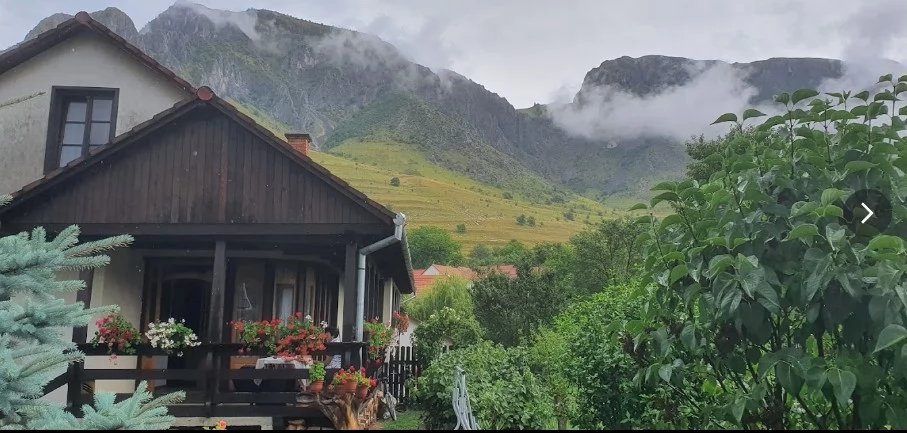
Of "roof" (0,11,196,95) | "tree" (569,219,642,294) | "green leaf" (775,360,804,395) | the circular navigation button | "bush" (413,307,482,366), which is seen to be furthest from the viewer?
"tree" (569,219,642,294)

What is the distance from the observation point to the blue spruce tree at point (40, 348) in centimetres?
422

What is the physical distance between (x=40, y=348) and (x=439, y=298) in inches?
1396

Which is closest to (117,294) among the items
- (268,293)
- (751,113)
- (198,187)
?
(268,293)

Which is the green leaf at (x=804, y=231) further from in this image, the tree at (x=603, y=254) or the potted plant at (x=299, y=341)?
the tree at (x=603, y=254)

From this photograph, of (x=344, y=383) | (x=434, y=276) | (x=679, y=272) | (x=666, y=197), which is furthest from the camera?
(x=434, y=276)

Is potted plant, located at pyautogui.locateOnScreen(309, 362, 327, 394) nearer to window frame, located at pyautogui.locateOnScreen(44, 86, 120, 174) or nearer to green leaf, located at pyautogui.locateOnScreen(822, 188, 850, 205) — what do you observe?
window frame, located at pyautogui.locateOnScreen(44, 86, 120, 174)

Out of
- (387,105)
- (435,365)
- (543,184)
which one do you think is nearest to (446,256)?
(543,184)

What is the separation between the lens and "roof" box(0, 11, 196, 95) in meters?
12.5

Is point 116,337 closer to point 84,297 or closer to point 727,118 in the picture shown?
point 84,297

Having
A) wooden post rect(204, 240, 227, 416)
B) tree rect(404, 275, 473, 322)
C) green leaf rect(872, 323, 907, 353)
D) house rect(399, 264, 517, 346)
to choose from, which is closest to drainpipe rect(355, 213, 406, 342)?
wooden post rect(204, 240, 227, 416)

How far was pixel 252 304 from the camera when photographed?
13.0 m

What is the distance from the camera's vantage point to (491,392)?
702 cm

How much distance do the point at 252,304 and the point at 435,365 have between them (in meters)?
4.92

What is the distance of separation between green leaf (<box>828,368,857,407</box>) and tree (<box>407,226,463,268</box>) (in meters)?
98.6
